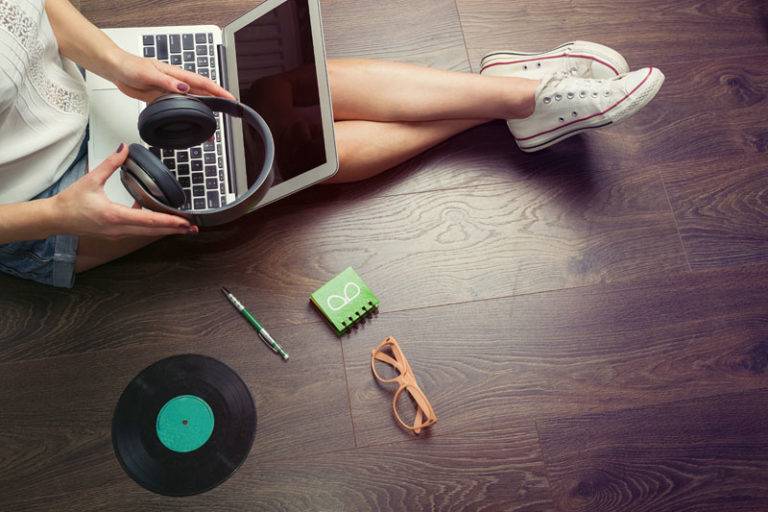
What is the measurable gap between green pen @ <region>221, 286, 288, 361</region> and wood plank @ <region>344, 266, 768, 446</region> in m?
0.13

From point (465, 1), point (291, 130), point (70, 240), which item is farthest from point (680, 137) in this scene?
point (70, 240)

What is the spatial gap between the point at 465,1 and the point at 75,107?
0.81 metres

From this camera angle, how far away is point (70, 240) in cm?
97

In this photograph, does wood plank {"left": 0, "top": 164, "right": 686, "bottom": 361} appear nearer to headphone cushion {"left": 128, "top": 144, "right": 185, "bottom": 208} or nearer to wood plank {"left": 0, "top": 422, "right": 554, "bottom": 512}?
wood plank {"left": 0, "top": 422, "right": 554, "bottom": 512}

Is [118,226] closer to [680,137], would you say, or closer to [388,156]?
[388,156]

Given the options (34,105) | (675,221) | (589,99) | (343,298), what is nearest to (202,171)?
(34,105)

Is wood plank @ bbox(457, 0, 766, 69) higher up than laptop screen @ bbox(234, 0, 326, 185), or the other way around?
laptop screen @ bbox(234, 0, 326, 185)

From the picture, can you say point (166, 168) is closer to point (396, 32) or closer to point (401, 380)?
point (401, 380)

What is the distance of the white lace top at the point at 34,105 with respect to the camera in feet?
2.45

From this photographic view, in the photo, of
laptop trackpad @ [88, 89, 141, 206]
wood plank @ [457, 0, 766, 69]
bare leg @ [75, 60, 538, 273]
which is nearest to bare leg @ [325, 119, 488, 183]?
bare leg @ [75, 60, 538, 273]

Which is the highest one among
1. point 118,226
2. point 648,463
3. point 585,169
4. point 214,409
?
point 118,226

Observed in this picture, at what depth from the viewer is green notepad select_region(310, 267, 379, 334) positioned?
1121mm

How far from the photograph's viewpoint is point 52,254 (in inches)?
38.4

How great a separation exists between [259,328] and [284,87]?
0.44m
